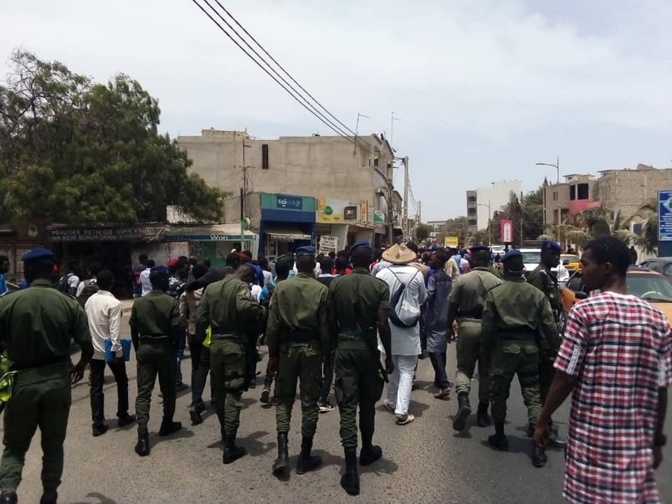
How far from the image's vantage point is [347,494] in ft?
14.5

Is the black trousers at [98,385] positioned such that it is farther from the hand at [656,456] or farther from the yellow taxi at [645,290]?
the yellow taxi at [645,290]

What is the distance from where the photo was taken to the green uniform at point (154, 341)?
558cm

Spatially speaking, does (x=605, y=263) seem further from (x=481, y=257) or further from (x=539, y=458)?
(x=481, y=257)

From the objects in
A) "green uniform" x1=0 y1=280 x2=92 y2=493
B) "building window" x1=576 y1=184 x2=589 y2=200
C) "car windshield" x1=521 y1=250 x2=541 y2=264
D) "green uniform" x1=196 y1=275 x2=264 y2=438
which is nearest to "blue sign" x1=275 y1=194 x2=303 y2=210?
"car windshield" x1=521 y1=250 x2=541 y2=264

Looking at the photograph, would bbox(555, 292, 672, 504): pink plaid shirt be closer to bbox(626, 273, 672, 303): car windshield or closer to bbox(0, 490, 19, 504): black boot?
bbox(0, 490, 19, 504): black boot

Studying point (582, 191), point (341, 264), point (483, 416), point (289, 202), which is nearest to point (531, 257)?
point (289, 202)

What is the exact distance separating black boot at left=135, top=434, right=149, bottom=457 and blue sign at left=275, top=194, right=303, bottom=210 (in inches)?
1013

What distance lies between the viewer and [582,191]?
58500 mm

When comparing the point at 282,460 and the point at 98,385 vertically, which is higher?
the point at 98,385

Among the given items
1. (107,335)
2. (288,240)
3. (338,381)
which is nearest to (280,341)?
(338,381)

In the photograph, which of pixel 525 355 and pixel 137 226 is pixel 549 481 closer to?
pixel 525 355

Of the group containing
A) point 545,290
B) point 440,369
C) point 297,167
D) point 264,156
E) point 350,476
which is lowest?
point 350,476

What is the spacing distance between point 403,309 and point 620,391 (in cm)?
366

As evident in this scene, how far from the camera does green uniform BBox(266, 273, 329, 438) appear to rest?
16.1ft
